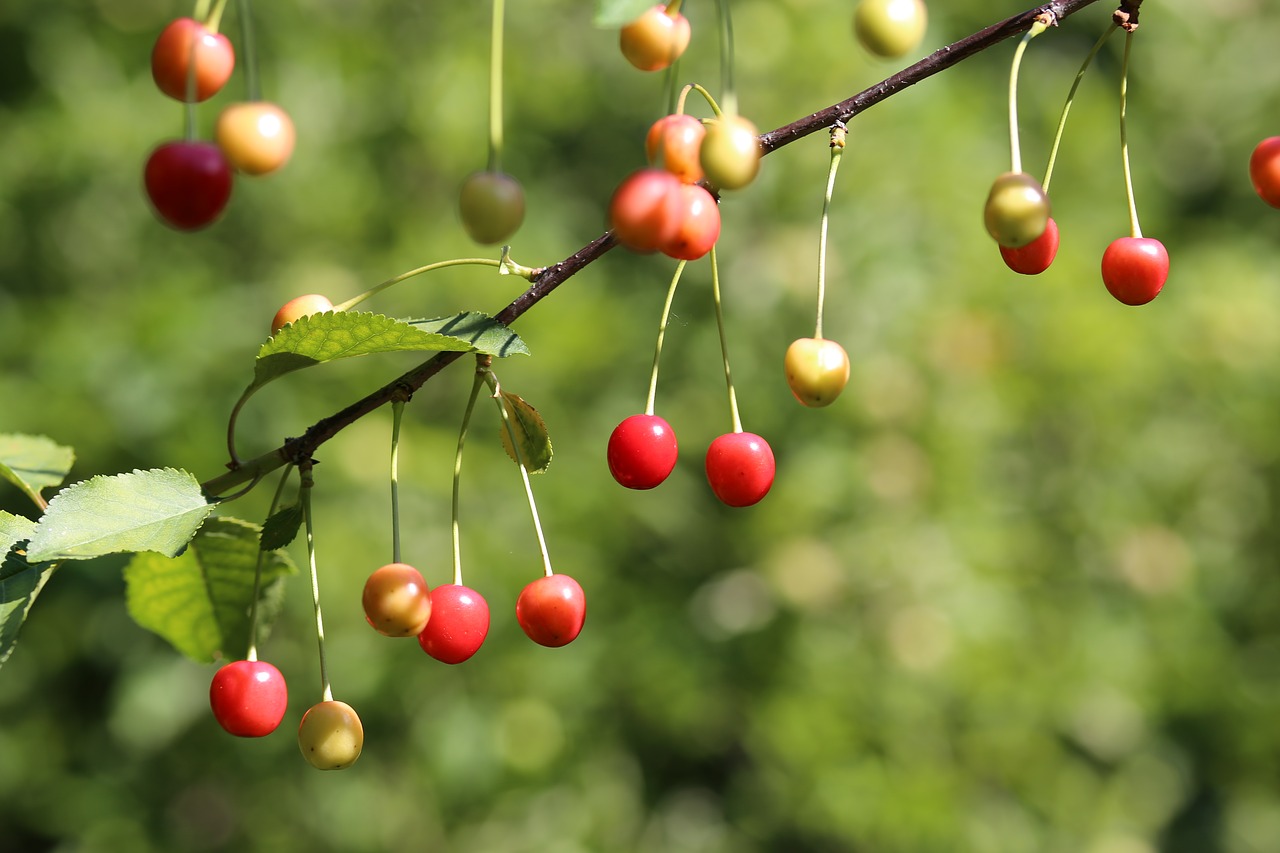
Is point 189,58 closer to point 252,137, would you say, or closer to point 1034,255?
point 252,137

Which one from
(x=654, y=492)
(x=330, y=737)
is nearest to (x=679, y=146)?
(x=330, y=737)

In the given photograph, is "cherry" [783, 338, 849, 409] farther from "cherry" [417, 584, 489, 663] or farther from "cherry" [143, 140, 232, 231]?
"cherry" [143, 140, 232, 231]

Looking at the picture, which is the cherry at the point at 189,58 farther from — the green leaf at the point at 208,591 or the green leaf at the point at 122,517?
the green leaf at the point at 208,591

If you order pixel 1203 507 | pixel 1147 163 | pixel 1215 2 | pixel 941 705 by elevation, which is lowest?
pixel 941 705

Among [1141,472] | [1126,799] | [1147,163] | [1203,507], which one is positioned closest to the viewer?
[1126,799]

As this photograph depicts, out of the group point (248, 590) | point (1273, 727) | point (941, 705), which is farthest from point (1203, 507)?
point (248, 590)

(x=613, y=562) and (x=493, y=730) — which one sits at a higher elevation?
(x=613, y=562)

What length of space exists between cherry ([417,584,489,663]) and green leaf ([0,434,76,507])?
0.37m

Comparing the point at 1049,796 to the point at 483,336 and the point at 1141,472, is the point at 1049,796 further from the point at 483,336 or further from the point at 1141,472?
the point at 483,336

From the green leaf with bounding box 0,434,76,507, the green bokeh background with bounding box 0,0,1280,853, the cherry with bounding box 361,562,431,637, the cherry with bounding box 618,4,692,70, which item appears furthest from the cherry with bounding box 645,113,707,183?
the green bokeh background with bounding box 0,0,1280,853

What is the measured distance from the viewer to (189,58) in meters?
0.76

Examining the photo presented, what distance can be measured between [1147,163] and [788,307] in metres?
1.76

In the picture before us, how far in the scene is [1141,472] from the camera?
3492 millimetres

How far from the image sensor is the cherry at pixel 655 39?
834mm
